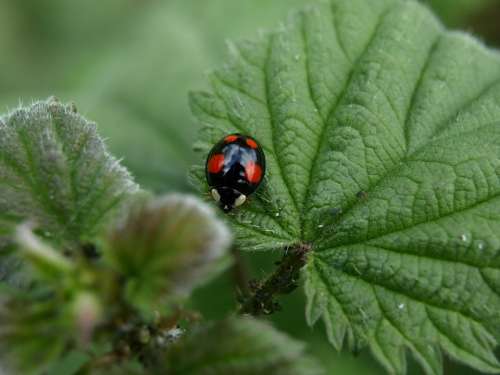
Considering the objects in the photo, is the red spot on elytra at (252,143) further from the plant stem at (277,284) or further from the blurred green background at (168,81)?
the blurred green background at (168,81)

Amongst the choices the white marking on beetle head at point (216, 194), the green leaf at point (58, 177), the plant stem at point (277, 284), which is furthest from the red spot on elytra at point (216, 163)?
the green leaf at point (58, 177)

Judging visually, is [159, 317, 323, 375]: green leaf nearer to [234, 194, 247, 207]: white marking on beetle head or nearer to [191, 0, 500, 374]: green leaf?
[191, 0, 500, 374]: green leaf

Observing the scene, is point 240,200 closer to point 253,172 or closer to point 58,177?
point 253,172

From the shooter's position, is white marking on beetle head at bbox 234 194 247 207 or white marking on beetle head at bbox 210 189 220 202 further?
white marking on beetle head at bbox 210 189 220 202

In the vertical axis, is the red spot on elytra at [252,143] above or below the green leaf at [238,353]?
above

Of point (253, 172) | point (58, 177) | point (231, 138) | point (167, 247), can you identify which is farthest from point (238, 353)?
point (231, 138)

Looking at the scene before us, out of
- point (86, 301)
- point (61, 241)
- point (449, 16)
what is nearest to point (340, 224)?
point (61, 241)

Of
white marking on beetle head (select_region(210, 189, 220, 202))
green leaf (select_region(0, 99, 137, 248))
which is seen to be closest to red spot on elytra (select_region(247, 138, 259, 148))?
white marking on beetle head (select_region(210, 189, 220, 202))
